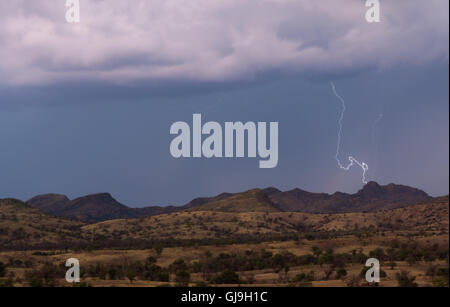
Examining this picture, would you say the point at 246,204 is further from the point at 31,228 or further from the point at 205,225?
the point at 31,228

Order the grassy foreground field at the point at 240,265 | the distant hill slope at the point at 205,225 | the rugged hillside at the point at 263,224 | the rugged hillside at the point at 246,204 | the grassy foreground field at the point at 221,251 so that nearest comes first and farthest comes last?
1. the grassy foreground field at the point at 240,265
2. the grassy foreground field at the point at 221,251
3. the distant hill slope at the point at 205,225
4. the rugged hillside at the point at 263,224
5. the rugged hillside at the point at 246,204

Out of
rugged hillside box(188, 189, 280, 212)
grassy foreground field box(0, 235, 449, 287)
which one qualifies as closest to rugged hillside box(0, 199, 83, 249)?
grassy foreground field box(0, 235, 449, 287)

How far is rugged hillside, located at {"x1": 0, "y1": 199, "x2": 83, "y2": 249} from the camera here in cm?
11375

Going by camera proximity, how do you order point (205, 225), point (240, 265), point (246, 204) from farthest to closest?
point (246, 204) < point (205, 225) < point (240, 265)

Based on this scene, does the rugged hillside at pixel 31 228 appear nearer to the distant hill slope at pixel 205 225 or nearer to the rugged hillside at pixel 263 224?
the distant hill slope at pixel 205 225

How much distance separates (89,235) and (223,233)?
89.3 feet

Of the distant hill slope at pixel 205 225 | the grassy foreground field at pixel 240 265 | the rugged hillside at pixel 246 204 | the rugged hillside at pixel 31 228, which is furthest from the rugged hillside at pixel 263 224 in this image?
the grassy foreground field at pixel 240 265

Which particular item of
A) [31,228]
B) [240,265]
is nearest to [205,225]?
[31,228]

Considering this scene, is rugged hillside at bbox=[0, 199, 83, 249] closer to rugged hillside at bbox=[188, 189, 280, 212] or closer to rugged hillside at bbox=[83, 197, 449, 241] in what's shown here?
rugged hillside at bbox=[83, 197, 449, 241]

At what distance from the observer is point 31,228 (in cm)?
12388

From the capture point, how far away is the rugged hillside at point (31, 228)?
373 ft

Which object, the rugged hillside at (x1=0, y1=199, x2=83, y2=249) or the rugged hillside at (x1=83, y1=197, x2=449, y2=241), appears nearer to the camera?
the rugged hillside at (x1=0, y1=199, x2=83, y2=249)
